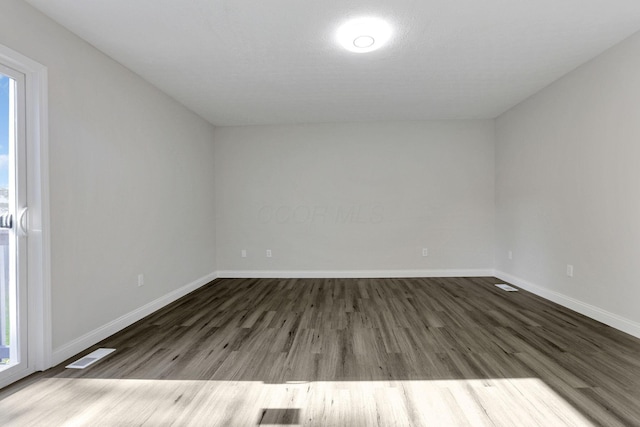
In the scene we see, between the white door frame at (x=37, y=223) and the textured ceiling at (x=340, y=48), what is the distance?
0.63 meters

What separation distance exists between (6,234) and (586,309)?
510 centimetres

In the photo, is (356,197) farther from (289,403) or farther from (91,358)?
(91,358)

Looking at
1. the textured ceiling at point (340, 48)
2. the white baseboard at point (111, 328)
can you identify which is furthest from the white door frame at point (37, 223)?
the textured ceiling at point (340, 48)

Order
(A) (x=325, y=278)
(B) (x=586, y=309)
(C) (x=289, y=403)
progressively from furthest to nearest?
(A) (x=325, y=278)
(B) (x=586, y=309)
(C) (x=289, y=403)

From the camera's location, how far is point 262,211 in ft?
18.4

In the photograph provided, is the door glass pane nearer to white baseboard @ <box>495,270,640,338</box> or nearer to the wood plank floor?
the wood plank floor

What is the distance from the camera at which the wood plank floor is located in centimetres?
178

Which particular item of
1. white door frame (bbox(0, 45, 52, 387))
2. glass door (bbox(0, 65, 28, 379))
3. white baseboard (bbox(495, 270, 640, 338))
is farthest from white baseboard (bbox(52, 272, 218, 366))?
white baseboard (bbox(495, 270, 640, 338))

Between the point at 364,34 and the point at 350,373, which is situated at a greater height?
the point at 364,34

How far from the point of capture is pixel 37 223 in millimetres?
2295

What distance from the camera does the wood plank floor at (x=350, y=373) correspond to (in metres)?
1.78

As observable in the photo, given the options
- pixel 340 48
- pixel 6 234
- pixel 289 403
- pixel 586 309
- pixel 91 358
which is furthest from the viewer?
pixel 586 309

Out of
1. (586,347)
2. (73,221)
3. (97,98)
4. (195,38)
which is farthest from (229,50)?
(586,347)

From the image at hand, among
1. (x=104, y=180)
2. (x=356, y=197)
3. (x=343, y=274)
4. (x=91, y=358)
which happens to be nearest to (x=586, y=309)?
(x=343, y=274)
